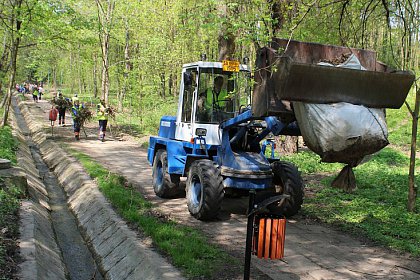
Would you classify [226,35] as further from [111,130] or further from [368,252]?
[111,130]

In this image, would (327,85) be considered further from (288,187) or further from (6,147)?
(6,147)

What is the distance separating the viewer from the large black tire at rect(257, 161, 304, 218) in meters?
8.56

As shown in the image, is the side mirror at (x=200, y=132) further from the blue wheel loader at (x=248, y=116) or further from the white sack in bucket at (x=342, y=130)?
the white sack in bucket at (x=342, y=130)

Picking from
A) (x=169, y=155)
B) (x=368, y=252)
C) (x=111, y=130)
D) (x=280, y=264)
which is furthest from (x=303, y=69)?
(x=111, y=130)

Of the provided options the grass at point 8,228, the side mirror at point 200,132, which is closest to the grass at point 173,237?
the side mirror at point 200,132

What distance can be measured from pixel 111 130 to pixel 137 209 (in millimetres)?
16850

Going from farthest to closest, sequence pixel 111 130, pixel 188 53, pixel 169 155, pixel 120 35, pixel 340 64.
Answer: pixel 120 35 → pixel 188 53 → pixel 111 130 → pixel 169 155 → pixel 340 64

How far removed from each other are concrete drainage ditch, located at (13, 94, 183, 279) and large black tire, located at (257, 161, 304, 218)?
301 cm

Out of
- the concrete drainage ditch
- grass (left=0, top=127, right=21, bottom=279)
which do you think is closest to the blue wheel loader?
the concrete drainage ditch

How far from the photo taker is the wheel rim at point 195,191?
878 centimetres

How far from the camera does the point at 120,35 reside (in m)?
33.1

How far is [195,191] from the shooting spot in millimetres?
8859

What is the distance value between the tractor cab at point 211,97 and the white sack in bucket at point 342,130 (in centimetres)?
388

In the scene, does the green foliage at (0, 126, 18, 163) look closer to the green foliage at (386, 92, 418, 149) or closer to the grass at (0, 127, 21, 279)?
the grass at (0, 127, 21, 279)
